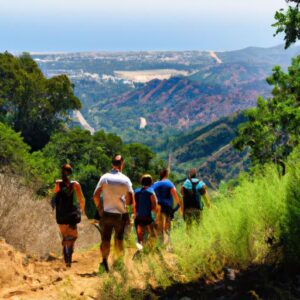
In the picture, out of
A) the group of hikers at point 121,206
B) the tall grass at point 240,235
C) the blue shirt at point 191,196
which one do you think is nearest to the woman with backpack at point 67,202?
the group of hikers at point 121,206

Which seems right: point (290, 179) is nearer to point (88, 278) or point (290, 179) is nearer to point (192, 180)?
point (88, 278)

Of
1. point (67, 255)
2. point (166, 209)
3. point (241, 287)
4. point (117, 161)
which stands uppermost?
point (117, 161)

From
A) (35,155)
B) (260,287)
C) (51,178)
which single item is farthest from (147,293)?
(35,155)

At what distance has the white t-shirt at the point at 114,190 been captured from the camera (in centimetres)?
736

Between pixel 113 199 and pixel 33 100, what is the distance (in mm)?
49809

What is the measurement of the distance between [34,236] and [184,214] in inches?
107

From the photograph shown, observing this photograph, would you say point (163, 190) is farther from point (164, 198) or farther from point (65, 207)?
point (65, 207)

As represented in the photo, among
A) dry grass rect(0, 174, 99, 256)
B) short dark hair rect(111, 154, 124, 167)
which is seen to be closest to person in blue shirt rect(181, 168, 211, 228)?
short dark hair rect(111, 154, 124, 167)

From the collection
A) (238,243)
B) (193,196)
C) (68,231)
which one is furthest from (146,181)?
(238,243)

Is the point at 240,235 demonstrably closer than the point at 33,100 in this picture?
Yes

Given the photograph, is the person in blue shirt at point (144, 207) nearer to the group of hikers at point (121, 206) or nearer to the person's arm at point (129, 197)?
the group of hikers at point (121, 206)

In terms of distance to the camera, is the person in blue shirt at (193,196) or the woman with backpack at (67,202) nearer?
the woman with backpack at (67,202)

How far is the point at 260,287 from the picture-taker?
5.02m

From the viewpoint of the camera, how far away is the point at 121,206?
7441 mm
